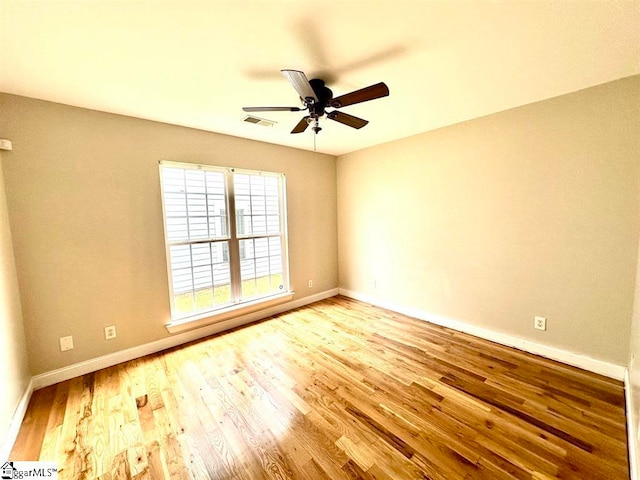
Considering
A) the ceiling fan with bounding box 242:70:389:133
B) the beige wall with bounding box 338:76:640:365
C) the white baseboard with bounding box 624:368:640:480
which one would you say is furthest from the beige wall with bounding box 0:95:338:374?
the white baseboard with bounding box 624:368:640:480

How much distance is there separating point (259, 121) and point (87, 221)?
1.87 metres

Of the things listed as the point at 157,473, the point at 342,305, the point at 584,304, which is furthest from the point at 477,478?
the point at 342,305

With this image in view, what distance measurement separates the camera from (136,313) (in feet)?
8.23

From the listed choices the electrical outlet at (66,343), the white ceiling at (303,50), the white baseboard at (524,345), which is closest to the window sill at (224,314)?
the electrical outlet at (66,343)

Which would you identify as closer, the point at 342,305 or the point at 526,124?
the point at 526,124

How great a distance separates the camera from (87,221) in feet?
7.30

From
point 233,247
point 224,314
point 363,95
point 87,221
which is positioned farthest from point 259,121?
point 224,314

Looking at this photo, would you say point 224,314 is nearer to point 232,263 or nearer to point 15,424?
point 232,263

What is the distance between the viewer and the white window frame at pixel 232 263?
107 inches

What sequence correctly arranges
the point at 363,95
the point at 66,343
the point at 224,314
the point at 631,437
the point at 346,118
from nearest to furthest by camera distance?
1. the point at 631,437
2. the point at 363,95
3. the point at 346,118
4. the point at 66,343
5. the point at 224,314

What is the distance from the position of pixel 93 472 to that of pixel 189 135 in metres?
2.89

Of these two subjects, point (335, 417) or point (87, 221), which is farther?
point (87, 221)

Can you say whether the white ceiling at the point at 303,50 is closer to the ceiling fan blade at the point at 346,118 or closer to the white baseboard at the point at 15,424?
the ceiling fan blade at the point at 346,118

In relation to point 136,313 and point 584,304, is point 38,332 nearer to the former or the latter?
point 136,313
